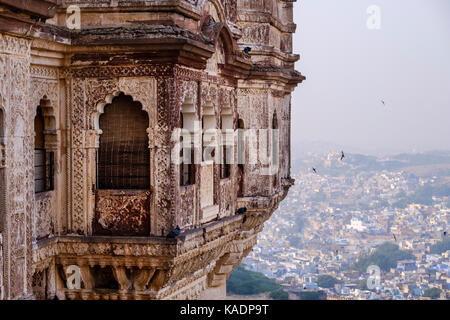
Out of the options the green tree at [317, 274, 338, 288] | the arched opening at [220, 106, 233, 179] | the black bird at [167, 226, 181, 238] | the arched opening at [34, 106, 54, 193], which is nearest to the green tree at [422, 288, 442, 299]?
the green tree at [317, 274, 338, 288]

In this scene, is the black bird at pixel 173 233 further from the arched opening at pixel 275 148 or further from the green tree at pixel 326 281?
the green tree at pixel 326 281

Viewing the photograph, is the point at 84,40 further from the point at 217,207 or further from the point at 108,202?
the point at 217,207

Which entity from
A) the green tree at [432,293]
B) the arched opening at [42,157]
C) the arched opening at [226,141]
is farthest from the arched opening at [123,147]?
the green tree at [432,293]

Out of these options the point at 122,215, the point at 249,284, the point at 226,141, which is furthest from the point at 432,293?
the point at 122,215

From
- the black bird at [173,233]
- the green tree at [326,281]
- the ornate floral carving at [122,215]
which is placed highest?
the ornate floral carving at [122,215]

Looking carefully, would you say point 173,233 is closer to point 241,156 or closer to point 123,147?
point 123,147

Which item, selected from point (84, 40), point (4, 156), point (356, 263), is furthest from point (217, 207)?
point (356, 263)
